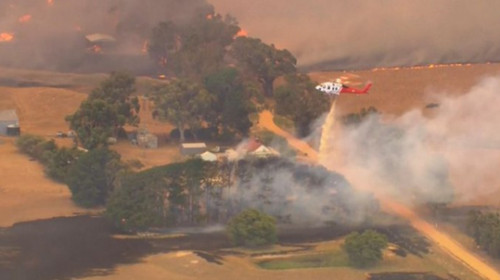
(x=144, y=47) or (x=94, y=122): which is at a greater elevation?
(x=144, y=47)

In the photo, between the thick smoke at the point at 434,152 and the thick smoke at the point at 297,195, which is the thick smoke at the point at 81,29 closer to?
the thick smoke at the point at 434,152

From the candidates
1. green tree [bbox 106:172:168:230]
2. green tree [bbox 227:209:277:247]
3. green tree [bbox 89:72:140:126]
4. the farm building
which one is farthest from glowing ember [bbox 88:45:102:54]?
green tree [bbox 227:209:277:247]

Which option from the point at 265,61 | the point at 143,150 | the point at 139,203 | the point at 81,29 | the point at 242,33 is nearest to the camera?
the point at 139,203

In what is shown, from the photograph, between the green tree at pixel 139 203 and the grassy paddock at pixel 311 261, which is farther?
the green tree at pixel 139 203

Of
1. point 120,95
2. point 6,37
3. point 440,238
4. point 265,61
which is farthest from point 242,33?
point 440,238

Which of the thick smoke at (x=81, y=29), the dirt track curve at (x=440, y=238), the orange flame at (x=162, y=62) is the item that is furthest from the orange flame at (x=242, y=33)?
the dirt track curve at (x=440, y=238)

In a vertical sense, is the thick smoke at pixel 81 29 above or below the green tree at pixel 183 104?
above

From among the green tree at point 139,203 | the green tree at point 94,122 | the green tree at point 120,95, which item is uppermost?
the green tree at point 120,95

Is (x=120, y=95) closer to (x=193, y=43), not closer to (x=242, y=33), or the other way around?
Answer: (x=193, y=43)
